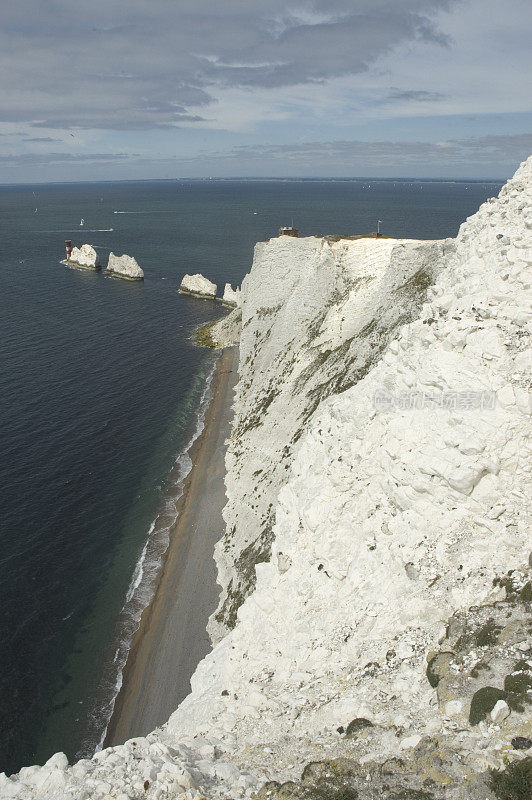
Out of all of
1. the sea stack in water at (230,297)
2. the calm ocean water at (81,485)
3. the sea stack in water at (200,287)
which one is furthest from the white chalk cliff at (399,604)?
the sea stack in water at (200,287)

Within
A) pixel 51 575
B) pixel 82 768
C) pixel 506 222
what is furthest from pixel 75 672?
pixel 506 222

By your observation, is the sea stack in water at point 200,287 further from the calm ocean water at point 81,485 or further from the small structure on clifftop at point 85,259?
the small structure on clifftop at point 85,259

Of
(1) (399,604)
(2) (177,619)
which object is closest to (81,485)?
(2) (177,619)

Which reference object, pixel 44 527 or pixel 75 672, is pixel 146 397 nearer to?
pixel 44 527

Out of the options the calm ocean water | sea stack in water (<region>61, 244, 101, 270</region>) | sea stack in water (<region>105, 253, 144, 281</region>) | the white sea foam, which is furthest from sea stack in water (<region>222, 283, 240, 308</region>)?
the white sea foam

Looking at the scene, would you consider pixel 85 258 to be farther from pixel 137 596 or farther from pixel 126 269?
pixel 137 596
